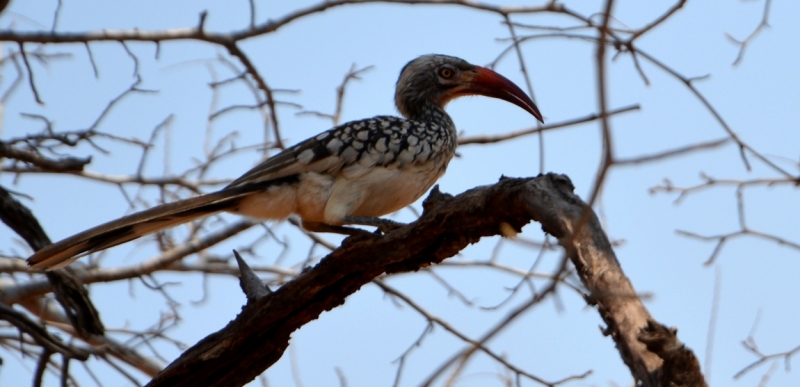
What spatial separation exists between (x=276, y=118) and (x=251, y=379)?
1.96 m

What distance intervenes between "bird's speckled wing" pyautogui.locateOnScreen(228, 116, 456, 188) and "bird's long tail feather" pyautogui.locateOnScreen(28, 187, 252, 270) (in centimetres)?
27

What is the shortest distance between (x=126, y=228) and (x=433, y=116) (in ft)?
7.17

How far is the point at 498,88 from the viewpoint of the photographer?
5273 millimetres

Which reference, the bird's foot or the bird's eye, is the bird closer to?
the bird's foot

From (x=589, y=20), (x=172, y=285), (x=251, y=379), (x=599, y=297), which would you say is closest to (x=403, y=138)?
(x=589, y=20)

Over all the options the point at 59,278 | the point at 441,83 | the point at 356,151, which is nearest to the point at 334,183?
the point at 356,151

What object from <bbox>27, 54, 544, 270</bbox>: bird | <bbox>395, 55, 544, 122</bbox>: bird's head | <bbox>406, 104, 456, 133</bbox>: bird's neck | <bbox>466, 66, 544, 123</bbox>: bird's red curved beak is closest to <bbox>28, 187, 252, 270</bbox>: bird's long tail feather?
<bbox>27, 54, 544, 270</bbox>: bird

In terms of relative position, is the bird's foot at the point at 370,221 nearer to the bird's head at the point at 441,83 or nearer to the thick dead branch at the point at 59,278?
the thick dead branch at the point at 59,278

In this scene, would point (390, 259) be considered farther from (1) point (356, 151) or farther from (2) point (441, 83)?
(2) point (441, 83)

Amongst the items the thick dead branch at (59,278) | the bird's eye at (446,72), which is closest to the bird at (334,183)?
the thick dead branch at (59,278)

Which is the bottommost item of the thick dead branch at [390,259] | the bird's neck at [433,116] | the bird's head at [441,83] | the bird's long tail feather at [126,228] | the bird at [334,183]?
the thick dead branch at [390,259]

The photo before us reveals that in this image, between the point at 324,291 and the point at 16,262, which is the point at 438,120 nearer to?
the point at 324,291

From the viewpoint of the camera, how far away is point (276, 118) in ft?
16.8

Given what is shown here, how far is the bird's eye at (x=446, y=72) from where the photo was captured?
547 cm
